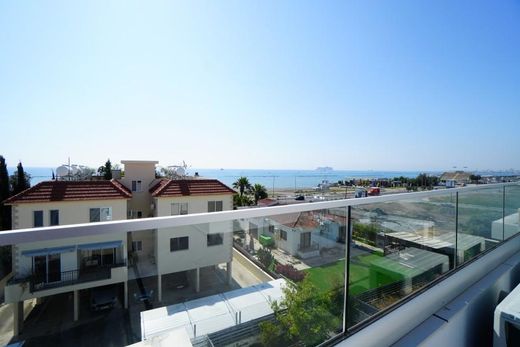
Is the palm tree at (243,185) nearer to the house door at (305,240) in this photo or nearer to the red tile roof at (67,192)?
the red tile roof at (67,192)

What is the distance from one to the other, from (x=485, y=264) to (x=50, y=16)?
9279 millimetres

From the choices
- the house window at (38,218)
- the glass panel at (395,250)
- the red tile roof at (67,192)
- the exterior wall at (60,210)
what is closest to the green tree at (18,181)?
the red tile roof at (67,192)

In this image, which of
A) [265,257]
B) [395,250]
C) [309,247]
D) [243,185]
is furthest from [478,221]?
[243,185]

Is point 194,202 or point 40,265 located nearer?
point 40,265

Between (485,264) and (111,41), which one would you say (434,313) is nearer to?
(485,264)

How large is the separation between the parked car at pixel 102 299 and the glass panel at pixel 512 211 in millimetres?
4045

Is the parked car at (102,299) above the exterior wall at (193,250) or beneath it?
beneath

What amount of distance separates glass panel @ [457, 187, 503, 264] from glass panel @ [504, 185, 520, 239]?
178mm

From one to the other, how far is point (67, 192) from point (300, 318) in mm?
11104

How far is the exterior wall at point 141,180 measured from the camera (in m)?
13.8

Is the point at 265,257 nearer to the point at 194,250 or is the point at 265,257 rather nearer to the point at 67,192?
the point at 194,250

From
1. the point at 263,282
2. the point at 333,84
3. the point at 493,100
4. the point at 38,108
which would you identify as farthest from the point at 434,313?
the point at 38,108

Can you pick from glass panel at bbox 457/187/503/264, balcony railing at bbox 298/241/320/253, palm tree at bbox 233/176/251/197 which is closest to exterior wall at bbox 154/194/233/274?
balcony railing at bbox 298/241/320/253

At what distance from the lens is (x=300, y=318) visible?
124 cm
